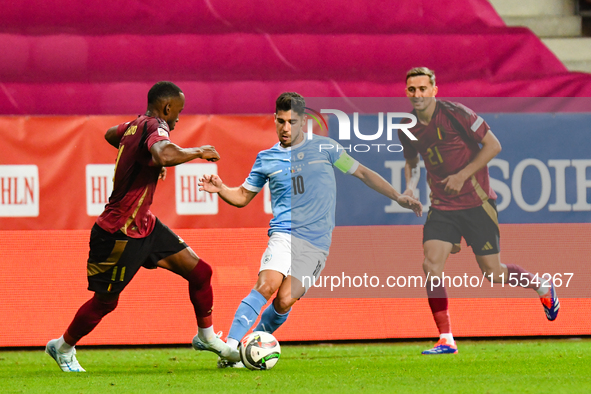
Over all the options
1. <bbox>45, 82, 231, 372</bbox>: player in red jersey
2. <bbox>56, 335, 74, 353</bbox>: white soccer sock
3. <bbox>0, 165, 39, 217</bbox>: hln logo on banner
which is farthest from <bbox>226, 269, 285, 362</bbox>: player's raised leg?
<bbox>0, 165, 39, 217</bbox>: hln logo on banner

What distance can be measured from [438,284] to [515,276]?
2.22 ft

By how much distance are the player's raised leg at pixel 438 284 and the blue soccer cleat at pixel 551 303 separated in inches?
36.6

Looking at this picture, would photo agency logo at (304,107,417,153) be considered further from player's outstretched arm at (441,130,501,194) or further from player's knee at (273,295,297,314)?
player's knee at (273,295,297,314)

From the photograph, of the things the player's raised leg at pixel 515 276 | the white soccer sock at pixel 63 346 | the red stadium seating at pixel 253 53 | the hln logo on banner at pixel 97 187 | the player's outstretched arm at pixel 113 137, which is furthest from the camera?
the red stadium seating at pixel 253 53

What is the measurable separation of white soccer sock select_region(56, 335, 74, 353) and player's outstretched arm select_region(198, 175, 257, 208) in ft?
4.50

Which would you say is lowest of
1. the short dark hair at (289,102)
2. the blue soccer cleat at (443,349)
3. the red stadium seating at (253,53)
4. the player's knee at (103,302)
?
the blue soccer cleat at (443,349)

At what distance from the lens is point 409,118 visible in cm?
628

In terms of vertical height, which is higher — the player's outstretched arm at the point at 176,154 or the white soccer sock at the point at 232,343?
the player's outstretched arm at the point at 176,154

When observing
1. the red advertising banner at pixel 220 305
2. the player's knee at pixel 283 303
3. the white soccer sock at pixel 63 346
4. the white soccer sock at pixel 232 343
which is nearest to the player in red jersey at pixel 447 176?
the red advertising banner at pixel 220 305

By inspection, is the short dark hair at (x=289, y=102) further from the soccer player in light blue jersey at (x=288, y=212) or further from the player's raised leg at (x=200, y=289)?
the player's raised leg at (x=200, y=289)

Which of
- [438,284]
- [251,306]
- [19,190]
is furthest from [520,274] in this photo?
[19,190]

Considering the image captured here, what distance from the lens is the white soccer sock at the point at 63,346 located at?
17.0ft

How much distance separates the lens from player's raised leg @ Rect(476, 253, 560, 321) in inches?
252

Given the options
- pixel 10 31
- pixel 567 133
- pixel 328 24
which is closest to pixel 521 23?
pixel 328 24
